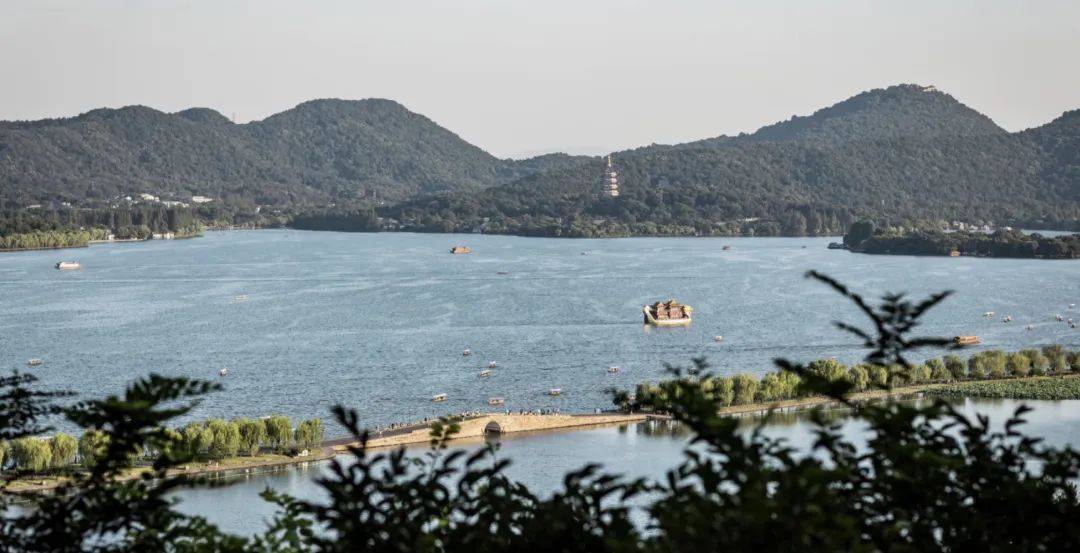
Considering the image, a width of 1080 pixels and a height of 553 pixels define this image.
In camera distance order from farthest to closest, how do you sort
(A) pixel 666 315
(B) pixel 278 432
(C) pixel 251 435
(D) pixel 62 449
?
(A) pixel 666 315 → (B) pixel 278 432 → (C) pixel 251 435 → (D) pixel 62 449

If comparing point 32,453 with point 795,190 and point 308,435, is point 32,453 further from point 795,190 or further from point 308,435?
point 795,190

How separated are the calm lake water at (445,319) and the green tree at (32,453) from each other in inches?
168

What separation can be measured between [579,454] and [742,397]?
5977 millimetres

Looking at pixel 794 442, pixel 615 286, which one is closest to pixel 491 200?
pixel 615 286

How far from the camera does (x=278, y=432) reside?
23.4 m

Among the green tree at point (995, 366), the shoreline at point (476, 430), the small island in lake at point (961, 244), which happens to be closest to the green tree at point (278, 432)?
the shoreline at point (476, 430)

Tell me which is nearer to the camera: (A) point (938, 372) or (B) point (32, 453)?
(B) point (32, 453)

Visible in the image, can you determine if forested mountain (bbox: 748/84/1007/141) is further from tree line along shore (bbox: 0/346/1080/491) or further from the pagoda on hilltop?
tree line along shore (bbox: 0/346/1080/491)

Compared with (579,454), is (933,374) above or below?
above

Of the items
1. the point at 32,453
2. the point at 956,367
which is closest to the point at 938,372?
the point at 956,367

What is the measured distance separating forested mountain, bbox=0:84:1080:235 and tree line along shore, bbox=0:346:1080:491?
79657mm

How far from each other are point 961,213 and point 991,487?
120323mm

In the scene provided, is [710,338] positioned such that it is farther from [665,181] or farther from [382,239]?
[665,181]

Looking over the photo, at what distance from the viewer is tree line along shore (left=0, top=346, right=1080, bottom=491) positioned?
21.3m
